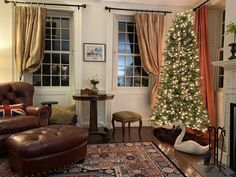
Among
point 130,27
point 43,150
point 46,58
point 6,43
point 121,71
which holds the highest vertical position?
point 130,27

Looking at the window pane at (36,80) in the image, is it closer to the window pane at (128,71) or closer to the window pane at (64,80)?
the window pane at (64,80)

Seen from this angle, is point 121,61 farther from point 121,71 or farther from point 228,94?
point 228,94

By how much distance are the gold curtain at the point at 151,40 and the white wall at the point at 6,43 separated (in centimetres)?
253

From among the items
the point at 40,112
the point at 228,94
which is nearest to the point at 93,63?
the point at 40,112

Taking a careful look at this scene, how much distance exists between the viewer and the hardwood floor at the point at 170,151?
8.81ft

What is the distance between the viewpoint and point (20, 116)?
10.6 ft

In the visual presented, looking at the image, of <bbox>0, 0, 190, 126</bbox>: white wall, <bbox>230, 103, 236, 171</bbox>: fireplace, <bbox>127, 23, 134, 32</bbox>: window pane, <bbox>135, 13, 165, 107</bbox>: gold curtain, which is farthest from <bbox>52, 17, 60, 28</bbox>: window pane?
<bbox>230, 103, 236, 171</bbox>: fireplace

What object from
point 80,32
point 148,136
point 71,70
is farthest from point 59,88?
point 148,136

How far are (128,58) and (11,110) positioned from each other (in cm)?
267

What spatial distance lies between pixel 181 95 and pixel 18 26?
3.26 m

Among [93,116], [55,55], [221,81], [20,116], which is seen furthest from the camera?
[55,55]

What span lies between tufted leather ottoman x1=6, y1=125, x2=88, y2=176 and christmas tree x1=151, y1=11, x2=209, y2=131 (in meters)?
1.77

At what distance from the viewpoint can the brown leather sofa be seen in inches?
116

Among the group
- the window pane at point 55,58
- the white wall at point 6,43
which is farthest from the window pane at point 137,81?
the white wall at point 6,43
